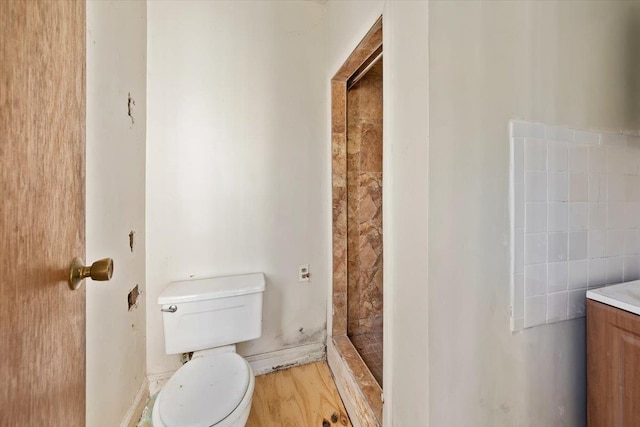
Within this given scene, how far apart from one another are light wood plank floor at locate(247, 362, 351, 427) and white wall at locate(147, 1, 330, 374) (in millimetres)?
192

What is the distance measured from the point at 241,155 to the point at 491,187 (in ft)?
4.59

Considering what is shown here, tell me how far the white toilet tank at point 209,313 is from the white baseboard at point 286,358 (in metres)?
0.34

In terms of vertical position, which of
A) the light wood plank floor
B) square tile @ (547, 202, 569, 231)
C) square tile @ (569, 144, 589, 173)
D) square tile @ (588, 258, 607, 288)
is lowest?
the light wood plank floor

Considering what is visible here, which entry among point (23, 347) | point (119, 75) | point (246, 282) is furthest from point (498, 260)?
point (119, 75)

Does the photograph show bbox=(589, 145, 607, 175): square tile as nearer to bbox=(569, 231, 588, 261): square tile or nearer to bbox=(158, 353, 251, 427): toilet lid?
bbox=(569, 231, 588, 261): square tile

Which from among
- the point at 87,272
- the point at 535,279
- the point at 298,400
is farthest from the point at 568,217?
the point at 298,400

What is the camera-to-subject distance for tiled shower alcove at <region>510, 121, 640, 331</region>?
0.90 meters

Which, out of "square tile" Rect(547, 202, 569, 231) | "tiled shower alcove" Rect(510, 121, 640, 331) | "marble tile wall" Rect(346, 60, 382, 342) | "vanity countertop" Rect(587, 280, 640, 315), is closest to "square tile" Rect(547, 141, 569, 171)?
"tiled shower alcove" Rect(510, 121, 640, 331)

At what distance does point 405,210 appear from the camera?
2.95 feet

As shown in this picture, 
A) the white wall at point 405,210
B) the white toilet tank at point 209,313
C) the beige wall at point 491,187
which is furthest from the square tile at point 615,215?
the white toilet tank at point 209,313

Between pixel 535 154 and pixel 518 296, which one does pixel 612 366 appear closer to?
pixel 518 296

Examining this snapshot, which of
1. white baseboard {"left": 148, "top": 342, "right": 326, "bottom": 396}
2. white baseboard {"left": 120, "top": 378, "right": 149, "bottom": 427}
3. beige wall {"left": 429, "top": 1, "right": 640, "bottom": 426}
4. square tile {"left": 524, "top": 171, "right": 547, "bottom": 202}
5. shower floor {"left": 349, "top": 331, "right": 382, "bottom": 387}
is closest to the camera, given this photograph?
beige wall {"left": 429, "top": 1, "right": 640, "bottom": 426}

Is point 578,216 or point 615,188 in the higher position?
point 615,188

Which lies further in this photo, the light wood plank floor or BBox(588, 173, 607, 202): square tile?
the light wood plank floor
